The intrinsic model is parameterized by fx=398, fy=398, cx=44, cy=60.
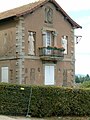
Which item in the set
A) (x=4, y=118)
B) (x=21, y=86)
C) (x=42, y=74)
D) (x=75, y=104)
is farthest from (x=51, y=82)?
(x=4, y=118)

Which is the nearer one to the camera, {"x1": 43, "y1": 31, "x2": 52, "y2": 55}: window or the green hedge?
the green hedge

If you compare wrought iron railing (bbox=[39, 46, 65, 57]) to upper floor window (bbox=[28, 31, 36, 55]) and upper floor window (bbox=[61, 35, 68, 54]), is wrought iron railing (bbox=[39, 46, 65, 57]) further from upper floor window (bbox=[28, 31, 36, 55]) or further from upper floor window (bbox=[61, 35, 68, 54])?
upper floor window (bbox=[61, 35, 68, 54])

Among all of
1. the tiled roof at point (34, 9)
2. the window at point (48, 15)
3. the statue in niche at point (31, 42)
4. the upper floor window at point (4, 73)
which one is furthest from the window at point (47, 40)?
the upper floor window at point (4, 73)

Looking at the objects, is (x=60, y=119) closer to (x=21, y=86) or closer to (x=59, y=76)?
(x=21, y=86)

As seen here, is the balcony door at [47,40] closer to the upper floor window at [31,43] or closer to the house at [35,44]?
the house at [35,44]

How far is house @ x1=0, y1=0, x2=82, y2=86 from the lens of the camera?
1406 inches

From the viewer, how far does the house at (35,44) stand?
35719 mm

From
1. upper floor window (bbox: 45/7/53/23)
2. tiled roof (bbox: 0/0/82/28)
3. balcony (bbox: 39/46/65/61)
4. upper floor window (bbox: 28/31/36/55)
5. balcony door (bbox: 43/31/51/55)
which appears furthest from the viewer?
upper floor window (bbox: 45/7/53/23)

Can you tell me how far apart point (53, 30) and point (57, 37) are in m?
1.08

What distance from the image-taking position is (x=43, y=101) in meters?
23.4

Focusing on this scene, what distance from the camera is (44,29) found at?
122 ft

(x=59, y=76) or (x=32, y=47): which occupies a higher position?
(x=32, y=47)

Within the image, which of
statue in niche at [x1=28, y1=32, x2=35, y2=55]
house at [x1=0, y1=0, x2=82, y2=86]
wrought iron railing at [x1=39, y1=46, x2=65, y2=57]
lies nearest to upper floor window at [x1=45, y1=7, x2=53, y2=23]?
house at [x1=0, y1=0, x2=82, y2=86]

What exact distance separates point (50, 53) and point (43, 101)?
548 inches
